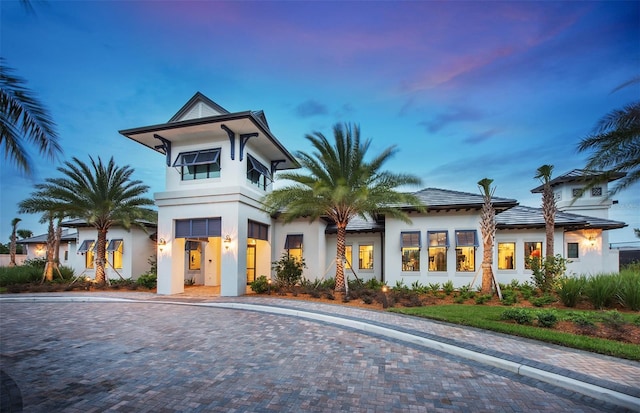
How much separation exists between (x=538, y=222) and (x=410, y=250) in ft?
24.2

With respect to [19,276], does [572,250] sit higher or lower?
higher

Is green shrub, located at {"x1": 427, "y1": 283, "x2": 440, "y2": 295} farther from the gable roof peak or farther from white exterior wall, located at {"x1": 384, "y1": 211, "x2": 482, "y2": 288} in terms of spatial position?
the gable roof peak

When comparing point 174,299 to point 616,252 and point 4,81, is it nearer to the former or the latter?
point 4,81

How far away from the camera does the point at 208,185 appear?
16.9 meters

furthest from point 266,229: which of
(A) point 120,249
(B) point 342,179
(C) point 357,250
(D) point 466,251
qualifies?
(A) point 120,249

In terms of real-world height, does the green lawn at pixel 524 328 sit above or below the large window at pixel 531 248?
below

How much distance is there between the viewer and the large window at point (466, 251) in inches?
719

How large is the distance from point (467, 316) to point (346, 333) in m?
4.44

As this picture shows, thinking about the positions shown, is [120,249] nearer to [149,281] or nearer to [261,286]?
[149,281]

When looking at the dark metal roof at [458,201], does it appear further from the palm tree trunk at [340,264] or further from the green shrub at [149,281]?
the green shrub at [149,281]

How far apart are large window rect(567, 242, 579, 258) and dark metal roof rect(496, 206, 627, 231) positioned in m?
1.09

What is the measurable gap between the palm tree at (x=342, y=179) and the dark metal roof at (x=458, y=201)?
275 centimetres

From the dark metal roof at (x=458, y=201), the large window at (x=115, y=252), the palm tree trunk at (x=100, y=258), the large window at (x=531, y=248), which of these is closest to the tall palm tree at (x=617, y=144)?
the dark metal roof at (x=458, y=201)

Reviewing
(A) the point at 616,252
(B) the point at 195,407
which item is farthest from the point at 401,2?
(A) the point at 616,252
